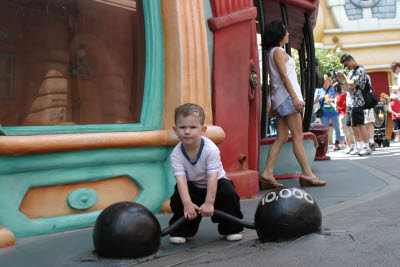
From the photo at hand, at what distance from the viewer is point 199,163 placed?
120 inches

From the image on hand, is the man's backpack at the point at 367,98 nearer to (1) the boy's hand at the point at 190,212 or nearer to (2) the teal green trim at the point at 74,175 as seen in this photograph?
(2) the teal green trim at the point at 74,175

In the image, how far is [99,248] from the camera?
2754mm

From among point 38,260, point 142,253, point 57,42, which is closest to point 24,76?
point 57,42

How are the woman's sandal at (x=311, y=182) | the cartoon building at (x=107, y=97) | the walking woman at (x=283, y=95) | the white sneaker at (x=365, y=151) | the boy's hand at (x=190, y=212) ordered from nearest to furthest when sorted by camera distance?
the boy's hand at (x=190, y=212)
the cartoon building at (x=107, y=97)
the walking woman at (x=283, y=95)
the woman's sandal at (x=311, y=182)
the white sneaker at (x=365, y=151)

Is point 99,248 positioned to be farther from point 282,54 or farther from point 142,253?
point 282,54

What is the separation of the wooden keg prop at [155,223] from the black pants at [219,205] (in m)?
0.15

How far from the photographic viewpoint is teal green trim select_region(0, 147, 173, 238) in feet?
10.9

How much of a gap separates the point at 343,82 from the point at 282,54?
554 centimetres

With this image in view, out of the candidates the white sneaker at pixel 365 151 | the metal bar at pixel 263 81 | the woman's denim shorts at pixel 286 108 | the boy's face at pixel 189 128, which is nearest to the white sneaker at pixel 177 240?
the boy's face at pixel 189 128

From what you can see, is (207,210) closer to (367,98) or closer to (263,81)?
(263,81)

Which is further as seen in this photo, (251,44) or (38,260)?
(251,44)

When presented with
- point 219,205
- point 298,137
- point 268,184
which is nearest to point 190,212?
point 219,205

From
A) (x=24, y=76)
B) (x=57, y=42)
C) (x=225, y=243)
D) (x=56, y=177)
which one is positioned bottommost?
(x=225, y=243)

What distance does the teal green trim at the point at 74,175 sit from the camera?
333cm
